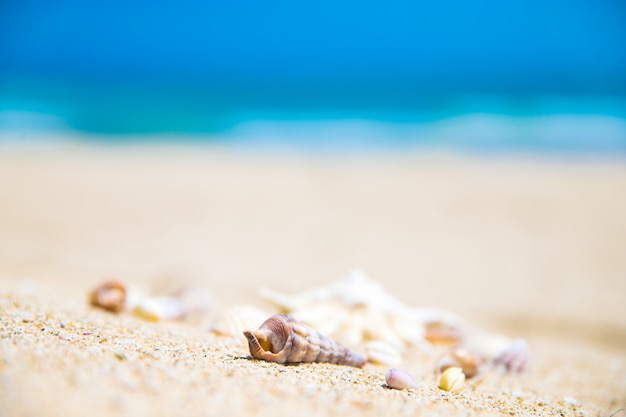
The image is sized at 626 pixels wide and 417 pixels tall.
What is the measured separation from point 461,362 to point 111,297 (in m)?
1.85

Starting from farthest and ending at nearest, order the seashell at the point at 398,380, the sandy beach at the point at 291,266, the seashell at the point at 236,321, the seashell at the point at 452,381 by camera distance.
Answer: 1. the seashell at the point at 236,321
2. the seashell at the point at 452,381
3. the seashell at the point at 398,380
4. the sandy beach at the point at 291,266

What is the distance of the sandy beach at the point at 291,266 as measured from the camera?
1.50 meters

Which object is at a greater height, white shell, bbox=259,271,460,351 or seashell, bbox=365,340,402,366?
white shell, bbox=259,271,460,351

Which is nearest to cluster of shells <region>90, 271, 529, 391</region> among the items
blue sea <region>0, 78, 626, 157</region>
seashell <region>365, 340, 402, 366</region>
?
seashell <region>365, 340, 402, 366</region>

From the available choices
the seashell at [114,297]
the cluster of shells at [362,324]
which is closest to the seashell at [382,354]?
the cluster of shells at [362,324]

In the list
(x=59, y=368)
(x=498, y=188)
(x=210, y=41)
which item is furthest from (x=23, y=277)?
(x=210, y=41)

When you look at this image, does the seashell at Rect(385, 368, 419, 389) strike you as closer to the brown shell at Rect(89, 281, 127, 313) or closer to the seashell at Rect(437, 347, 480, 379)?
the seashell at Rect(437, 347, 480, 379)

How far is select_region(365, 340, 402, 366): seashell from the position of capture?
2375 millimetres

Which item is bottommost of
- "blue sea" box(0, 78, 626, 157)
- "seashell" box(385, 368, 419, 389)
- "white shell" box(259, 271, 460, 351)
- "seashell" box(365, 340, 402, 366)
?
"seashell" box(385, 368, 419, 389)

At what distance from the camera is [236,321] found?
7.91ft

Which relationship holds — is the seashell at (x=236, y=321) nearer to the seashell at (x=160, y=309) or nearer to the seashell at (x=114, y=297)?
the seashell at (x=160, y=309)

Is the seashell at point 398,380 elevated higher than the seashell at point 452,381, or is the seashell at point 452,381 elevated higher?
the seashell at point 452,381

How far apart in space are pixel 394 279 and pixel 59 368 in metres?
3.34

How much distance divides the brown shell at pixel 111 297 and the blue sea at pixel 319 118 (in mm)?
9561
